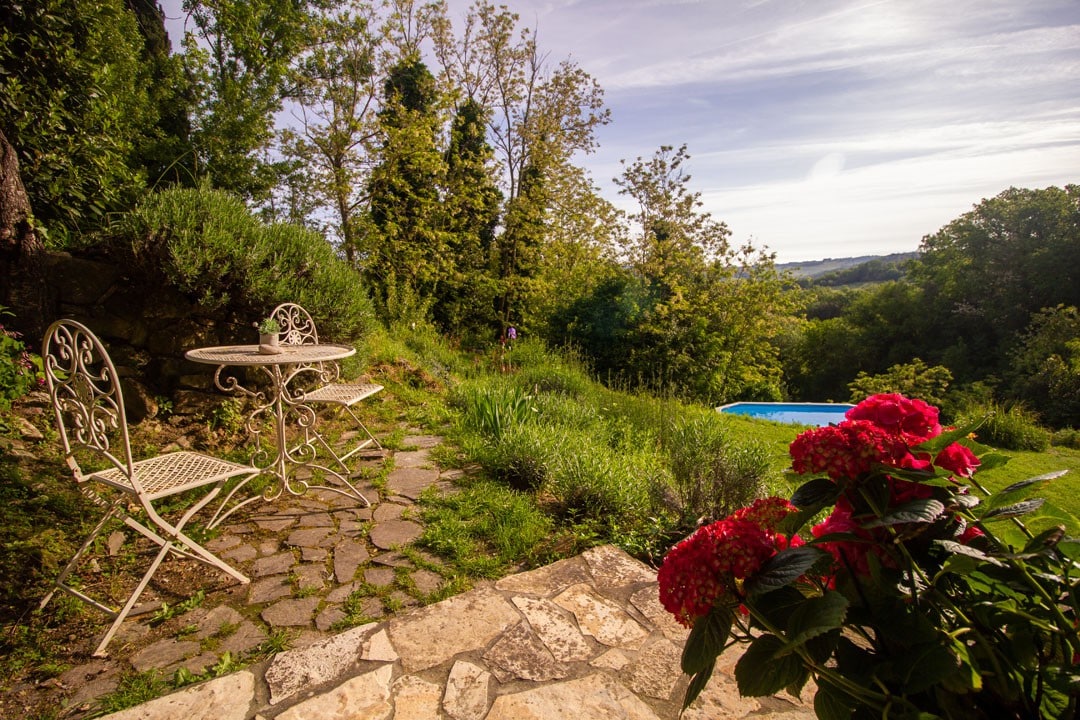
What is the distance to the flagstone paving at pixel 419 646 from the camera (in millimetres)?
1424

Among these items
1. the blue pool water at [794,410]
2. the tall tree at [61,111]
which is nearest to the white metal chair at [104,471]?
the tall tree at [61,111]

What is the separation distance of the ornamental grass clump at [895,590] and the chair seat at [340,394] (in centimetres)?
257

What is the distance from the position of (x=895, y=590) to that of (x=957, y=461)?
0.24 metres

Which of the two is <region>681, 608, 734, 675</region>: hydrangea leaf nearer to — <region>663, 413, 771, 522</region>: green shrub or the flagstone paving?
the flagstone paving

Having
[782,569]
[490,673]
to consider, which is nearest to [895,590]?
[782,569]

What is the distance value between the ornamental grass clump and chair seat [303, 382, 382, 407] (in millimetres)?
2571

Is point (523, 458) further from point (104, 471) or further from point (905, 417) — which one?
point (905, 417)

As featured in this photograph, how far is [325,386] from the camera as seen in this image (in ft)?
11.3

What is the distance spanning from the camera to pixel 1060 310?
1530 cm

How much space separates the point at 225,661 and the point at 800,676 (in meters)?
1.69

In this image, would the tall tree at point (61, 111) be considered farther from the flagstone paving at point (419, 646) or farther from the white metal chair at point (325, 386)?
the flagstone paving at point (419, 646)

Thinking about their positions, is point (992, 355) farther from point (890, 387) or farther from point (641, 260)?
point (641, 260)

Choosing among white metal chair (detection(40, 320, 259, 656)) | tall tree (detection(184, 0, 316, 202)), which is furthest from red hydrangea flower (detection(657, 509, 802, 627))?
tall tree (detection(184, 0, 316, 202))

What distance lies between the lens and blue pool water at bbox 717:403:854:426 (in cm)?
1123
